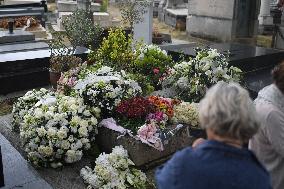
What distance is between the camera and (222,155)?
2010 mm

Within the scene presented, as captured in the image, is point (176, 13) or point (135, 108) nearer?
point (135, 108)

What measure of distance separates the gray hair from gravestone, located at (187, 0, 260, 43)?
13.8 m

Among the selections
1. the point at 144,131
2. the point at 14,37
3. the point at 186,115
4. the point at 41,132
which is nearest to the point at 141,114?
the point at 144,131

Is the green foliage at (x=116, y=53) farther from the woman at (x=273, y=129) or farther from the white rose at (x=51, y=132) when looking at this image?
the woman at (x=273, y=129)

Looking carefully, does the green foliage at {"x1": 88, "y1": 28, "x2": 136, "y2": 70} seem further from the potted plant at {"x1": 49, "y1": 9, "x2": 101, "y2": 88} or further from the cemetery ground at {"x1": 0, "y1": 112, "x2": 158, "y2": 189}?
the cemetery ground at {"x1": 0, "y1": 112, "x2": 158, "y2": 189}

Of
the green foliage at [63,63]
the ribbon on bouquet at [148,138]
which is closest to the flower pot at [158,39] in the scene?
the green foliage at [63,63]

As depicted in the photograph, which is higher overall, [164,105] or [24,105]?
[164,105]

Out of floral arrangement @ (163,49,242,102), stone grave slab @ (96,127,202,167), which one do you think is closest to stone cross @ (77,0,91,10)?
floral arrangement @ (163,49,242,102)

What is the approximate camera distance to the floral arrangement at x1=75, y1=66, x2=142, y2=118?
5.20m

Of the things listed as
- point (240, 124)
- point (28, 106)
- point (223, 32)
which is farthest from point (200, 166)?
point (223, 32)

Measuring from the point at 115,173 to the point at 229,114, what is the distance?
2.66 metres

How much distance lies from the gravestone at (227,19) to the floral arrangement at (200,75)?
9.08 meters

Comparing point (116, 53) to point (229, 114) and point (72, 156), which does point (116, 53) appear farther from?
point (229, 114)

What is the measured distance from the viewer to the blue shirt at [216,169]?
1.98m
